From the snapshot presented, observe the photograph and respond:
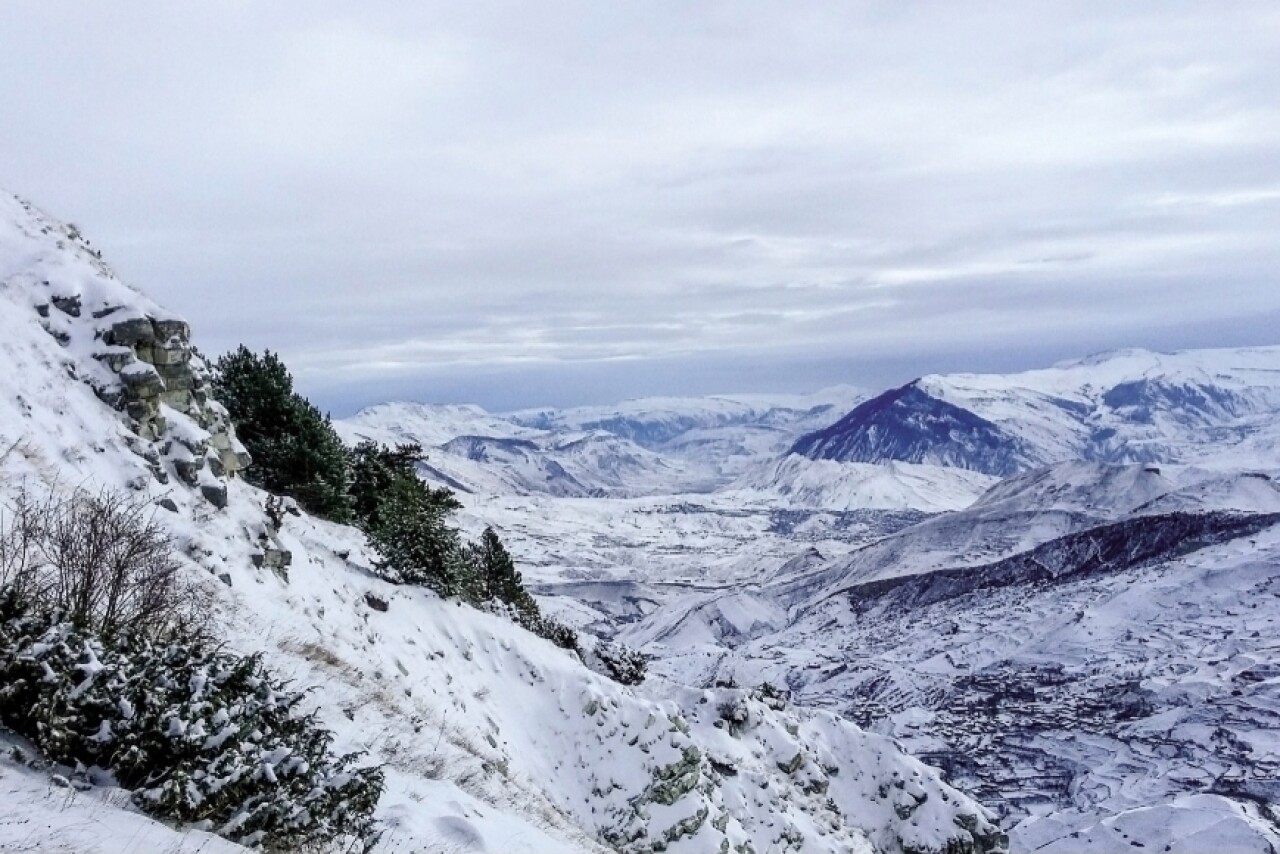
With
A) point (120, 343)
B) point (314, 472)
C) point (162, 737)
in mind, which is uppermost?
point (120, 343)

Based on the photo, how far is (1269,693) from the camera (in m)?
121

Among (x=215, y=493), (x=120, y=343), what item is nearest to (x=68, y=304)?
(x=120, y=343)

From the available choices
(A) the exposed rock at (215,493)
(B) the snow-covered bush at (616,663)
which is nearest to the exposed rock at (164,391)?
(A) the exposed rock at (215,493)

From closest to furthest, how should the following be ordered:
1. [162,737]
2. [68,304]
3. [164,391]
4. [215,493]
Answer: [162,737] < [68,304] < [215,493] < [164,391]

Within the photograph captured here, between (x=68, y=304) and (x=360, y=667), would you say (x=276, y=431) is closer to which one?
(x=68, y=304)

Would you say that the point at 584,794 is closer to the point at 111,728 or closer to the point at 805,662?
the point at 111,728

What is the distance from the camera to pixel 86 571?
9.87 meters

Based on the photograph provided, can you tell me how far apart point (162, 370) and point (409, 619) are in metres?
11.4

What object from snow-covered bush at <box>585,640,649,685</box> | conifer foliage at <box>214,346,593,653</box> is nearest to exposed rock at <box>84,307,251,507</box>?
conifer foliage at <box>214,346,593,653</box>

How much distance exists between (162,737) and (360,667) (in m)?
11.8

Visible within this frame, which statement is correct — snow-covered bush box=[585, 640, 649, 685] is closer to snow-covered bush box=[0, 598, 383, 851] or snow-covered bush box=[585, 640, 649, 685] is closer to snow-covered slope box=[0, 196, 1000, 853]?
snow-covered slope box=[0, 196, 1000, 853]

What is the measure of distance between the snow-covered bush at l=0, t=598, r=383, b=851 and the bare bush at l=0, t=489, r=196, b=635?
109 cm

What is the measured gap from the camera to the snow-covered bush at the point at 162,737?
7367mm

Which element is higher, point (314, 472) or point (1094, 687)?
point (314, 472)
